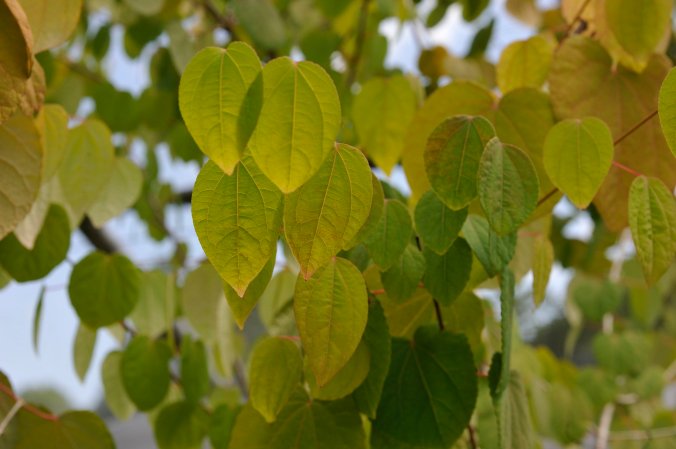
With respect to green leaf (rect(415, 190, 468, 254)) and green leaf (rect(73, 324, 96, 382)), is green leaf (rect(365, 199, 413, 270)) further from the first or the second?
green leaf (rect(73, 324, 96, 382))

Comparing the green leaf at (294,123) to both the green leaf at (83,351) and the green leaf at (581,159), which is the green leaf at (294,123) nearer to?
the green leaf at (581,159)

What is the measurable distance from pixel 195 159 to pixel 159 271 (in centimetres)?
30

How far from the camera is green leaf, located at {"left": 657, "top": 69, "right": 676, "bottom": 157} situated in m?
0.31

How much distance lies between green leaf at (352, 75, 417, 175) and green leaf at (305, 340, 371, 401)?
27 centimetres

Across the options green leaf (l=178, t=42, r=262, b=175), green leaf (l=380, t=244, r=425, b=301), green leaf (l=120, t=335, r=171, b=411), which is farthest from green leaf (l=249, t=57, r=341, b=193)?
green leaf (l=120, t=335, r=171, b=411)

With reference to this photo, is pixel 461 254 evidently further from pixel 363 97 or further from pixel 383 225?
pixel 363 97

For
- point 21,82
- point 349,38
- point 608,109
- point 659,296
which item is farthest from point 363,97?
point 659,296

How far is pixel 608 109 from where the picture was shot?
0.51m

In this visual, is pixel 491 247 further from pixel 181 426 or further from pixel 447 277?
pixel 181 426

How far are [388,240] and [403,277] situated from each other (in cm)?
2

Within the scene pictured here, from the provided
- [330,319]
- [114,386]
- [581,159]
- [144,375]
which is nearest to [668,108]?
[581,159]

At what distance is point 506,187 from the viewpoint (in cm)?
35

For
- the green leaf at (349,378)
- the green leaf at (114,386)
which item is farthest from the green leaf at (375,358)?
the green leaf at (114,386)

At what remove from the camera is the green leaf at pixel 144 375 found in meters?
0.61
